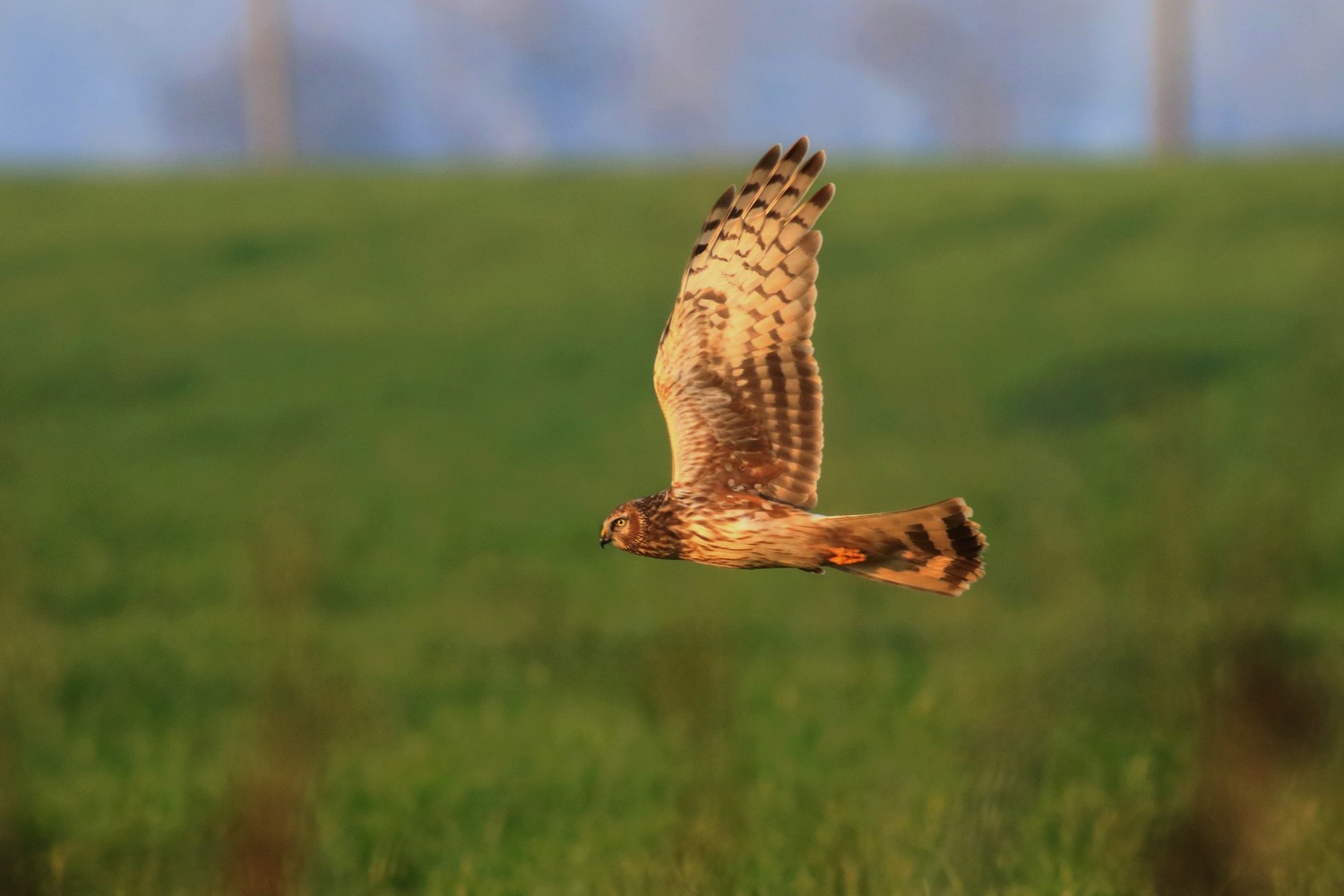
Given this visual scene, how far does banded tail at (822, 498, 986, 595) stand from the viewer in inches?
76.3

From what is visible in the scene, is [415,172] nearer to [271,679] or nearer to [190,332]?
[190,332]

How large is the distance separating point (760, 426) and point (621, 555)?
17129mm

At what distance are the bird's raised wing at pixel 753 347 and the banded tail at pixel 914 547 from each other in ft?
0.55

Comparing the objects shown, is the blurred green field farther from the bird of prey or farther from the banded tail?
the banded tail

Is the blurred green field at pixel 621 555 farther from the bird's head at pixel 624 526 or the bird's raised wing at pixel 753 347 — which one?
the bird's head at pixel 624 526

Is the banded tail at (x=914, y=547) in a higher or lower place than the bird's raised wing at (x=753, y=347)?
lower

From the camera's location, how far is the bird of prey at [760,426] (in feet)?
6.44

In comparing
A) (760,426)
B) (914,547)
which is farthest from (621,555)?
(914,547)

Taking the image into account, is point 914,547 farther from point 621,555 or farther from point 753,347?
point 621,555

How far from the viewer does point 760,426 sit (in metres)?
2.40

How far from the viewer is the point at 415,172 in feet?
142

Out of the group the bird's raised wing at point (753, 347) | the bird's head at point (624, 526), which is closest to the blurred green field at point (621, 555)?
the bird's raised wing at point (753, 347)

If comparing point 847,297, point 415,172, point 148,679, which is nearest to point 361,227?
point 415,172

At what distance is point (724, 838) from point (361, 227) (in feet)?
113
